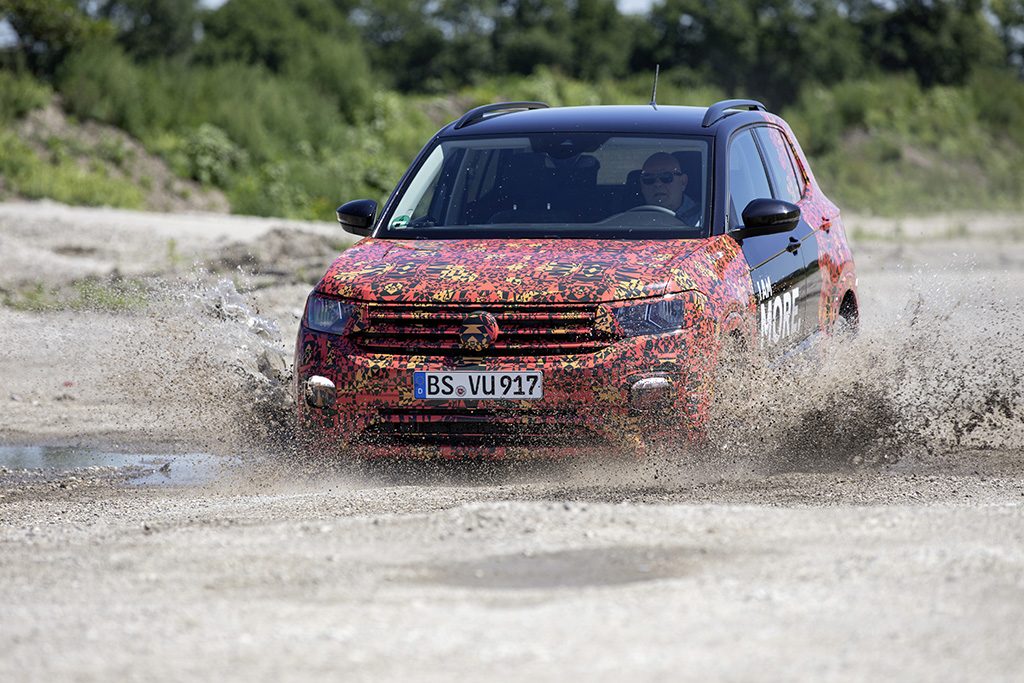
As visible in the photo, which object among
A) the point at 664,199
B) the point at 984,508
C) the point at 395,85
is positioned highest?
the point at 664,199

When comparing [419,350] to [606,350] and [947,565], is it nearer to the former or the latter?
[606,350]

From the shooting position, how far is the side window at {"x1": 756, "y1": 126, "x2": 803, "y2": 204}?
9.35m

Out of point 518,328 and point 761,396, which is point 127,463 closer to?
point 518,328

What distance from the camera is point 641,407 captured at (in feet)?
24.0

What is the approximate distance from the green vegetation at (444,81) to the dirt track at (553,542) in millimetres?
18896

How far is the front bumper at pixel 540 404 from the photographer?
287 inches

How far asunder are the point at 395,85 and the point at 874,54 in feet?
58.3

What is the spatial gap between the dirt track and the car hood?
68 cm

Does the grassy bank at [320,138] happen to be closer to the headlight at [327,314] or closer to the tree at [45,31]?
the tree at [45,31]

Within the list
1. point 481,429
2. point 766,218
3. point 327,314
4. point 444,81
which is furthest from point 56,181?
point 444,81

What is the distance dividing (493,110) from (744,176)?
163cm

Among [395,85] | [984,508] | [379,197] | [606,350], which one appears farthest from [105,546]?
[395,85]

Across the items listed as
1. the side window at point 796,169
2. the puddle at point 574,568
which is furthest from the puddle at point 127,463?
the side window at point 796,169

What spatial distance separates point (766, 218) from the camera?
27.0 ft
